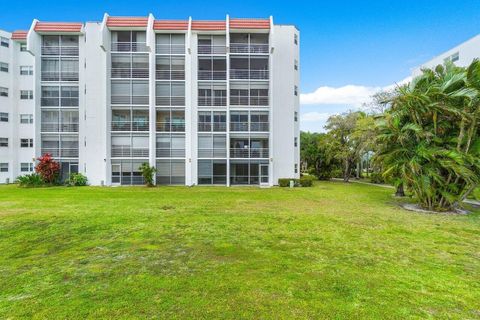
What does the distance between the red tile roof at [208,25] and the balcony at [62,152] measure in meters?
18.4

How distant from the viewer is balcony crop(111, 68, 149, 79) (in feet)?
84.1

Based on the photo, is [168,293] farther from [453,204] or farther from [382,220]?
[453,204]

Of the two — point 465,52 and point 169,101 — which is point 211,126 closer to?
point 169,101

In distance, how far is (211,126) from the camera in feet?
85.3

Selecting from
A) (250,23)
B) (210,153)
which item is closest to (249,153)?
(210,153)

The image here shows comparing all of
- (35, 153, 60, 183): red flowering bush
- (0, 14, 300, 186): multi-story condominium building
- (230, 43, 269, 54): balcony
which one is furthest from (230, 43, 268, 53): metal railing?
(35, 153, 60, 183): red flowering bush

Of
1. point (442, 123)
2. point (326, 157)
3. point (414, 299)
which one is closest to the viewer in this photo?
point (414, 299)

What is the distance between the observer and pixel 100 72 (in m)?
25.3

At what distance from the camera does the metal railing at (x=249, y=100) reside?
26141mm

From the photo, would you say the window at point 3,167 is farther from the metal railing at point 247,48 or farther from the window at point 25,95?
the metal railing at point 247,48

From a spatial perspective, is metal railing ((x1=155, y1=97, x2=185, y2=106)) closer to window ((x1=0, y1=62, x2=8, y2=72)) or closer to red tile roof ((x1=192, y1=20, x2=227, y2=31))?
red tile roof ((x1=192, y1=20, x2=227, y2=31))

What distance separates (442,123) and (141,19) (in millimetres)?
27150

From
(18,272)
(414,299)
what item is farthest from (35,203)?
(414,299)

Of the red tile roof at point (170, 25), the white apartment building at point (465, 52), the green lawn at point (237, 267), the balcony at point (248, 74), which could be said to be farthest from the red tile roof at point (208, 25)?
the white apartment building at point (465, 52)
